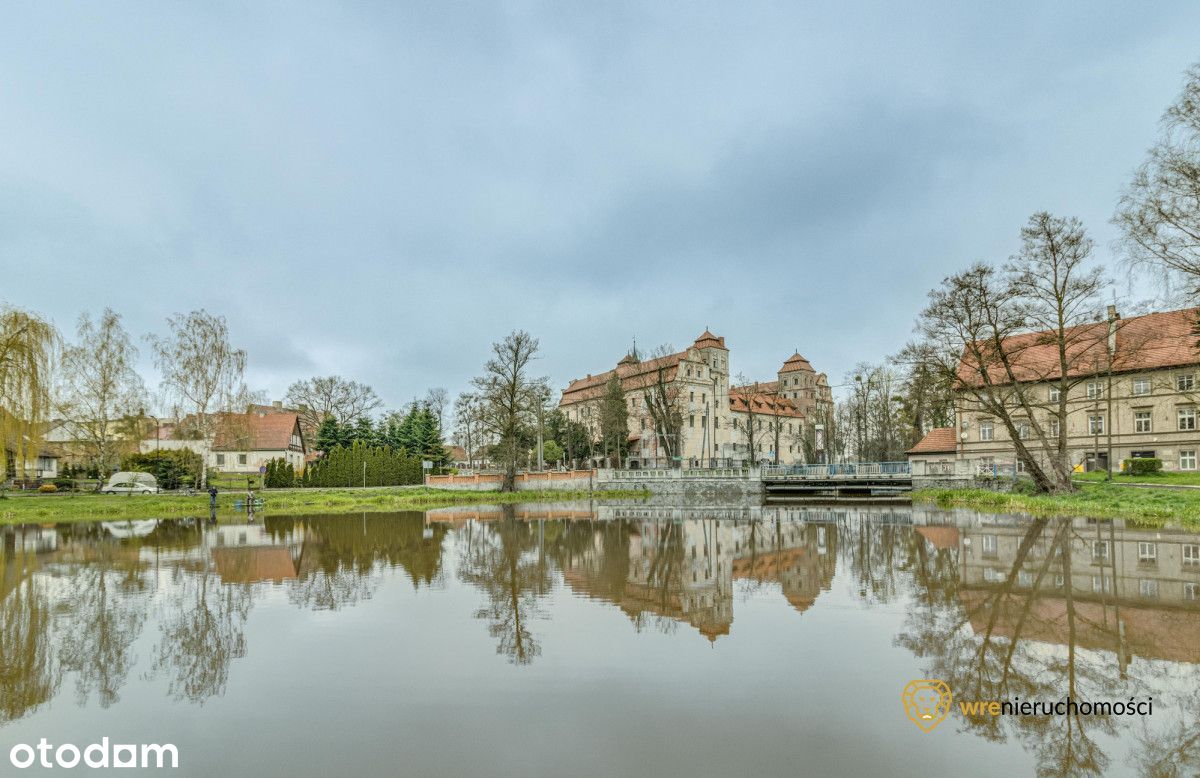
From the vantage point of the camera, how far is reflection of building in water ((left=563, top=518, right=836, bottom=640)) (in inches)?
394

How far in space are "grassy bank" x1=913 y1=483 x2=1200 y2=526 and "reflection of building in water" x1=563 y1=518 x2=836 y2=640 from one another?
9492 mm

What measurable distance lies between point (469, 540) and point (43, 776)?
49.5ft

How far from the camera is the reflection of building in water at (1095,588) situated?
7801 millimetres

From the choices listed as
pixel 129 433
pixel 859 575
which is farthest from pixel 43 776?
pixel 129 433

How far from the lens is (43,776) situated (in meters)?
4.83

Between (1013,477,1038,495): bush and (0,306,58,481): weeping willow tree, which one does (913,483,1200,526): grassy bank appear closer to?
(1013,477,1038,495): bush

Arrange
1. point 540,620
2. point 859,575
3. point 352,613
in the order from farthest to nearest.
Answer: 1. point 859,575
2. point 352,613
3. point 540,620

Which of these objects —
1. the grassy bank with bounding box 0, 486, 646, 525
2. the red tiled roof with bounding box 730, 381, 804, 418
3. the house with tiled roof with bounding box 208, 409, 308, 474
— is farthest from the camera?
the red tiled roof with bounding box 730, 381, 804, 418

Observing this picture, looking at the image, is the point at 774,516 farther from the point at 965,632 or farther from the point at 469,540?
the point at 965,632

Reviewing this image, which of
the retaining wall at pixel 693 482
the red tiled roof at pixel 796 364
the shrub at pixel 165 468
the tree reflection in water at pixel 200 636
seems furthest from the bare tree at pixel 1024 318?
the red tiled roof at pixel 796 364

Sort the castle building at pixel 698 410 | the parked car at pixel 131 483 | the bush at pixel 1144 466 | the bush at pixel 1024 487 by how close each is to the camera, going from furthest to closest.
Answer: the castle building at pixel 698 410, the parked car at pixel 131 483, the bush at pixel 1144 466, the bush at pixel 1024 487

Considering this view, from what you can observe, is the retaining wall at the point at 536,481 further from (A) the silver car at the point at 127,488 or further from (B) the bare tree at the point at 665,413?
(A) the silver car at the point at 127,488

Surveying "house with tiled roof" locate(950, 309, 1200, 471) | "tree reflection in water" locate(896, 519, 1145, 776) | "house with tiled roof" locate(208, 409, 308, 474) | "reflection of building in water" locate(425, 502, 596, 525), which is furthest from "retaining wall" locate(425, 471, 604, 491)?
"tree reflection in water" locate(896, 519, 1145, 776)

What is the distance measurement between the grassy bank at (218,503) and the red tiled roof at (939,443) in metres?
28.5
